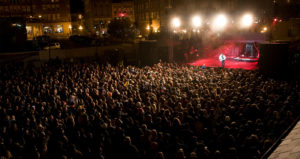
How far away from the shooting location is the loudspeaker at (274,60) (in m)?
15.2

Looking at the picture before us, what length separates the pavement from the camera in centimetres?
313

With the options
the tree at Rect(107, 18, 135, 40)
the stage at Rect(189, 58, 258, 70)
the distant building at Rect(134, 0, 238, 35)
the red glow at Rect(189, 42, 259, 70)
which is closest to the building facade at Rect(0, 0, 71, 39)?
the distant building at Rect(134, 0, 238, 35)

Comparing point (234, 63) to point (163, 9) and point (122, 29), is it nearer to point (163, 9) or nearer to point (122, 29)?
point (122, 29)

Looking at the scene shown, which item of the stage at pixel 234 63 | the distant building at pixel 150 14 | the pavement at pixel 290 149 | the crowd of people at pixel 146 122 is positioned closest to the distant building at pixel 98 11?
the distant building at pixel 150 14

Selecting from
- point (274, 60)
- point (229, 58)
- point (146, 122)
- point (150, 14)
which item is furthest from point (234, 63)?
point (150, 14)

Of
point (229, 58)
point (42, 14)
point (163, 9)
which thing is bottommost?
point (229, 58)

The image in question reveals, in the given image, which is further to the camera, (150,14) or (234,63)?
(150,14)

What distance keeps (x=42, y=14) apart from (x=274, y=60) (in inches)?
1890

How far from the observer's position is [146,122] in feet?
25.9

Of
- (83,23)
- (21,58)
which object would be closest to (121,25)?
(21,58)

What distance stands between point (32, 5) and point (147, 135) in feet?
172

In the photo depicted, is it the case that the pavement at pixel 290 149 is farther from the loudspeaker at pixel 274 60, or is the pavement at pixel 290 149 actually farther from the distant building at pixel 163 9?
the distant building at pixel 163 9

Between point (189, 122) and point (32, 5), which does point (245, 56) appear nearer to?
point (189, 122)

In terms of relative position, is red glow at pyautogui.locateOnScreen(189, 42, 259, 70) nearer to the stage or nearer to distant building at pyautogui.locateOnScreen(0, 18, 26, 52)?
the stage
